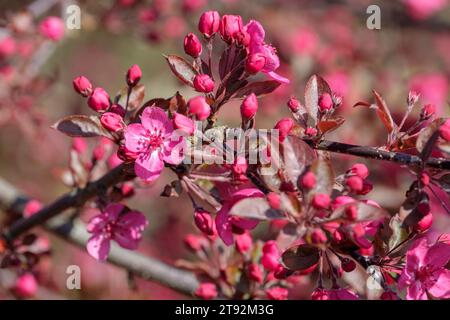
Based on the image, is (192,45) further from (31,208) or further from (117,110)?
(31,208)

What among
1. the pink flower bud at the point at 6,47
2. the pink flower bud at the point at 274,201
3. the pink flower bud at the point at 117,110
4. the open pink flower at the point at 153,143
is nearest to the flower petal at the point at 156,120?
the open pink flower at the point at 153,143

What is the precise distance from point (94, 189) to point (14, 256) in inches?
19.9

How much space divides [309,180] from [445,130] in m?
0.34

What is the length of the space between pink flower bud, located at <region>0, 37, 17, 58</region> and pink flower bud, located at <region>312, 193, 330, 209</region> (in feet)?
6.71

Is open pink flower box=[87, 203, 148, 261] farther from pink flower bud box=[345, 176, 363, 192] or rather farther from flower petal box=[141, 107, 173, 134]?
pink flower bud box=[345, 176, 363, 192]

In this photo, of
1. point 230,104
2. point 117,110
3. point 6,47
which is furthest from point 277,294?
point 230,104

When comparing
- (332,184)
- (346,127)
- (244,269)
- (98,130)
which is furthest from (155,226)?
(332,184)

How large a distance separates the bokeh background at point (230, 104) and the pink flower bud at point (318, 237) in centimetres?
124

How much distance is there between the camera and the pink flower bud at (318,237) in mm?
1339

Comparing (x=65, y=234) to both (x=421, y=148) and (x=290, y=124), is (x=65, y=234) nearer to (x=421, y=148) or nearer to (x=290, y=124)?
(x=290, y=124)

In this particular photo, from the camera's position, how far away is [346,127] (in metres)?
3.12

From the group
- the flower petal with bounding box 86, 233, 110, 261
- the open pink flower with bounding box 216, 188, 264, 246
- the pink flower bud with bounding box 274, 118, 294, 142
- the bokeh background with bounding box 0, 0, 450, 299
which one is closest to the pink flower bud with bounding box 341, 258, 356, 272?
the open pink flower with bounding box 216, 188, 264, 246

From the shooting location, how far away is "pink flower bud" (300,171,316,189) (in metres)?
1.34

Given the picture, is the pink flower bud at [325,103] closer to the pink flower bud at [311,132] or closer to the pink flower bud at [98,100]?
the pink flower bud at [311,132]
